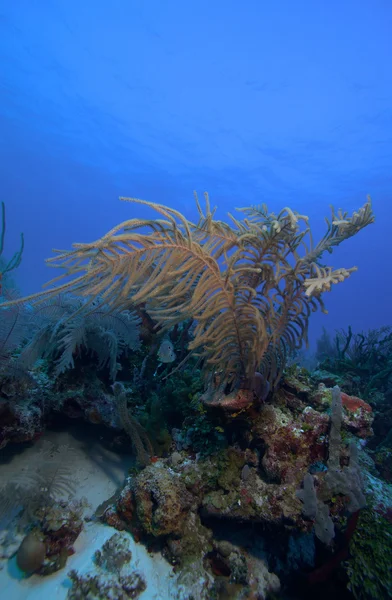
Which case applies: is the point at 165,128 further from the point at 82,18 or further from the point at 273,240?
the point at 273,240

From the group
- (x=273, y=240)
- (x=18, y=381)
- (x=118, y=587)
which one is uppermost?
(x=273, y=240)

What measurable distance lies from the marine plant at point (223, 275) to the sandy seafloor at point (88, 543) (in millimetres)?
2172

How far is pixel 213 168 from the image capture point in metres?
80.8

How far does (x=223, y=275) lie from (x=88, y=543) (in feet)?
11.8

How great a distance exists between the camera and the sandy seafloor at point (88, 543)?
291 centimetres

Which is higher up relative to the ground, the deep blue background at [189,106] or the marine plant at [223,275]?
the deep blue background at [189,106]

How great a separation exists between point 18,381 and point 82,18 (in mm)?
88041

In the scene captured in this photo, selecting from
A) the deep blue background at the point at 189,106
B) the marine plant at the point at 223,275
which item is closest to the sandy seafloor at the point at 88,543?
the marine plant at the point at 223,275

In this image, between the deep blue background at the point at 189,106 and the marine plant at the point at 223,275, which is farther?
the deep blue background at the point at 189,106

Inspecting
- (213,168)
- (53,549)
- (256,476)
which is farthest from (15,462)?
(213,168)

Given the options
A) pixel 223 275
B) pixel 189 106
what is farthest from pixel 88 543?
pixel 189 106

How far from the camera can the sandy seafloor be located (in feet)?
9.53

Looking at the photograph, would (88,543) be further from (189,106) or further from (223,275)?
(189,106)

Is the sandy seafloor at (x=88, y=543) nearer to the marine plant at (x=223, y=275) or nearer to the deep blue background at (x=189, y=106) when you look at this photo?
the marine plant at (x=223, y=275)
